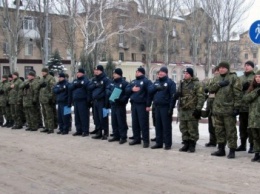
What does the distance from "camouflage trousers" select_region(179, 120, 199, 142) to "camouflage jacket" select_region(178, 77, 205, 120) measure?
0.40 ft

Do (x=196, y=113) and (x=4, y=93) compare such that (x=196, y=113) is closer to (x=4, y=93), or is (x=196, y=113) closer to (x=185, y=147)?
(x=185, y=147)

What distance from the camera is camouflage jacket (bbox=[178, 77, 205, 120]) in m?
8.77

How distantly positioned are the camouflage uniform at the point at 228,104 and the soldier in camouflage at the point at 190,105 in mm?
466

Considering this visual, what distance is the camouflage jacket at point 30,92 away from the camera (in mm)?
12484

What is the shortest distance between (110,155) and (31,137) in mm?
3608

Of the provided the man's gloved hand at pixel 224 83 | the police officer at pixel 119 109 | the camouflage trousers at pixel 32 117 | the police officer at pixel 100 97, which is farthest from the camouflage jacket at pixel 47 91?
the man's gloved hand at pixel 224 83

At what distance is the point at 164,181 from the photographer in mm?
6562

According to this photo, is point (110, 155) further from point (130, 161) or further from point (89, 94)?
point (89, 94)

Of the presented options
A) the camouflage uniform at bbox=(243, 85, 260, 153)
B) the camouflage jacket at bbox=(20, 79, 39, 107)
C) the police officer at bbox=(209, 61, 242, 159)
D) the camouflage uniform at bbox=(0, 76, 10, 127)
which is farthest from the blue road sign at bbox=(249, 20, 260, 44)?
the camouflage uniform at bbox=(0, 76, 10, 127)

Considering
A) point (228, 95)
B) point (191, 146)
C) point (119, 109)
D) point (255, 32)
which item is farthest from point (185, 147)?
point (255, 32)

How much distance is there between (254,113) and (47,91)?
657cm

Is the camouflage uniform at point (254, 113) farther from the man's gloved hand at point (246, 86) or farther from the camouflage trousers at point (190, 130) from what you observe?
the camouflage trousers at point (190, 130)

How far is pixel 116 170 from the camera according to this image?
290 inches

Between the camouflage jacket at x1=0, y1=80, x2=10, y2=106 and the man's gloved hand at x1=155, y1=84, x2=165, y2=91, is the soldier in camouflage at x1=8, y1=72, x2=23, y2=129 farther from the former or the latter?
the man's gloved hand at x1=155, y1=84, x2=165, y2=91
